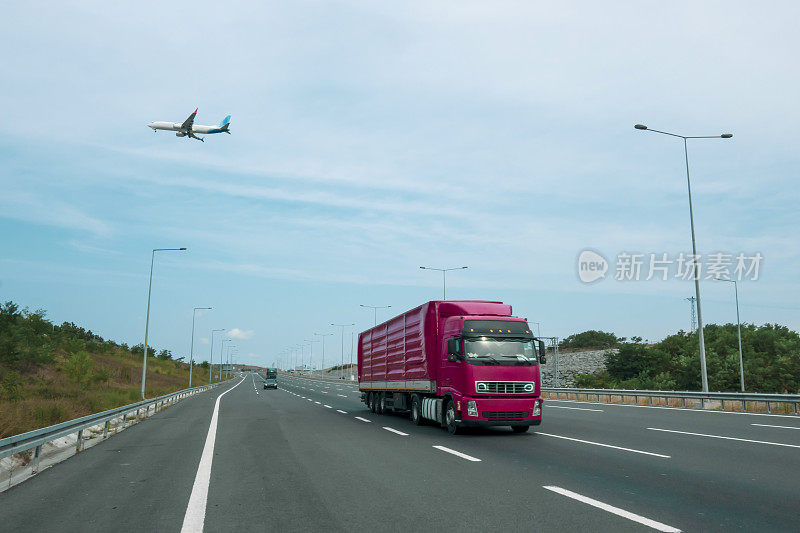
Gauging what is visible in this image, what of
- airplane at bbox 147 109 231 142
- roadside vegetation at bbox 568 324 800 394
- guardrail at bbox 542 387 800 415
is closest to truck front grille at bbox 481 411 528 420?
guardrail at bbox 542 387 800 415

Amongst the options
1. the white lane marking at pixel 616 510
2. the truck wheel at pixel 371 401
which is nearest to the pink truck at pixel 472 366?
the truck wheel at pixel 371 401

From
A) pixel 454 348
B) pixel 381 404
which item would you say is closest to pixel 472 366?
pixel 454 348

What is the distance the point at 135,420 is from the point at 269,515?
57.7 feet

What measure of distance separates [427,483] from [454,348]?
6855 millimetres

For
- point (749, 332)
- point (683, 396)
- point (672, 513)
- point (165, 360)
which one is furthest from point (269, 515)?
point (165, 360)

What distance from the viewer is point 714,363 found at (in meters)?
61.6

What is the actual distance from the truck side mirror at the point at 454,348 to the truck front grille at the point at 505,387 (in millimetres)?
891

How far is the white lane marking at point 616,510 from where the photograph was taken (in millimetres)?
5844

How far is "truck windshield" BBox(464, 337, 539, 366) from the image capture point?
14.9 m

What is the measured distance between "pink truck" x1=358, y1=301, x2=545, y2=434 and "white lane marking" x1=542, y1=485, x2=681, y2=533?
6550 millimetres

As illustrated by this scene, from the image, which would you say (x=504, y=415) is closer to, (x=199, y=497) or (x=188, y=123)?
(x=199, y=497)

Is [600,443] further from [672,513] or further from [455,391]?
[672,513]

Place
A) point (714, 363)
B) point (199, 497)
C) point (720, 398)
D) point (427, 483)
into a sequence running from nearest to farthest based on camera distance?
point (199, 497)
point (427, 483)
point (720, 398)
point (714, 363)

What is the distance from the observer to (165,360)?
92.1m
